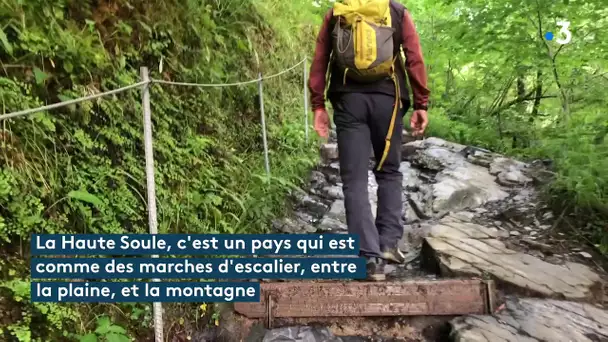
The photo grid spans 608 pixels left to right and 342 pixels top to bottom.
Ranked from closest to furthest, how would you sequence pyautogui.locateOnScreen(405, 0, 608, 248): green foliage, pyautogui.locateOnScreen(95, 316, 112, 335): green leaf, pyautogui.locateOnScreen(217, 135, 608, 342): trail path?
1. pyautogui.locateOnScreen(95, 316, 112, 335): green leaf
2. pyautogui.locateOnScreen(217, 135, 608, 342): trail path
3. pyautogui.locateOnScreen(405, 0, 608, 248): green foliage

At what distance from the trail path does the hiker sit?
0.50 metres

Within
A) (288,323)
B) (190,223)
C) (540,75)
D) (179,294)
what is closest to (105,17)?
(190,223)

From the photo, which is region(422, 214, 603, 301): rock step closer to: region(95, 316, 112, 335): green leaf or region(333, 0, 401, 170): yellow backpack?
region(333, 0, 401, 170): yellow backpack

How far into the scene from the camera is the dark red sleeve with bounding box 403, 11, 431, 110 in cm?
336

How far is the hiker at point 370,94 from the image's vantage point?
10.5ft

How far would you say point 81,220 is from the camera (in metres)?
2.61

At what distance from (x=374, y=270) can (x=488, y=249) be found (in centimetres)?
117

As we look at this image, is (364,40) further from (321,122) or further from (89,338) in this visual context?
(89,338)

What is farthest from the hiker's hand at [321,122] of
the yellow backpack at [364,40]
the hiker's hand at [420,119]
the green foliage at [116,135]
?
the green foliage at [116,135]

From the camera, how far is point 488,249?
155 inches

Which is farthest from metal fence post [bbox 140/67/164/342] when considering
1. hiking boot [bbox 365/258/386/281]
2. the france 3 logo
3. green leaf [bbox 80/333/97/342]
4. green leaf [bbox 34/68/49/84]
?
the france 3 logo

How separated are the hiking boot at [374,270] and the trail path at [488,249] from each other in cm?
22

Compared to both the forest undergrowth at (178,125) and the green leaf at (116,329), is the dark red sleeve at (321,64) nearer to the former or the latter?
the forest undergrowth at (178,125)

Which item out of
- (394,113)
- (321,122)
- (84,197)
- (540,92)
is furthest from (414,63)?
(540,92)
